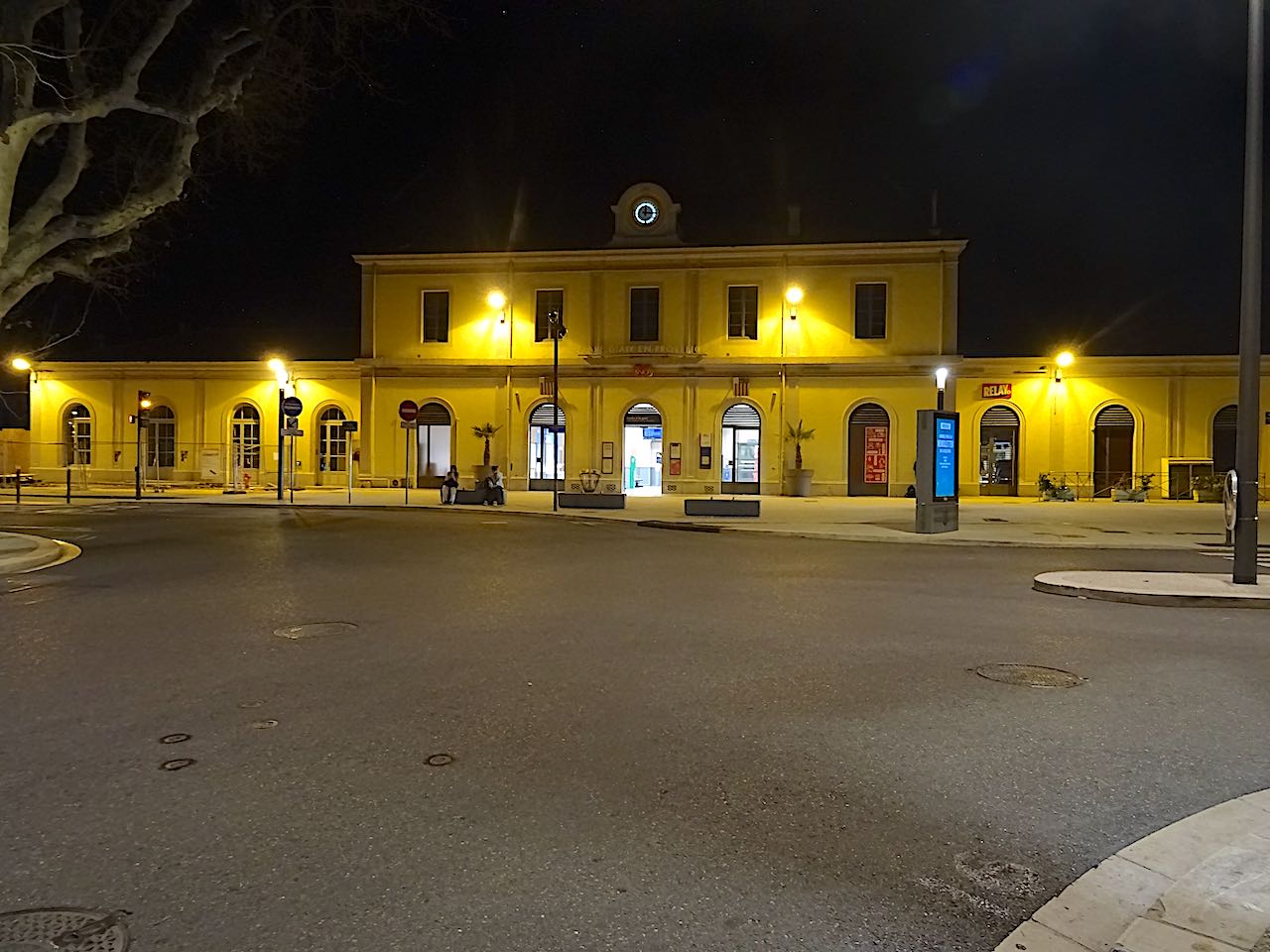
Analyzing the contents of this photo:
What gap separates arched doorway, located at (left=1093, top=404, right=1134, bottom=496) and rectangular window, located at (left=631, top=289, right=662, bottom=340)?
15932 millimetres

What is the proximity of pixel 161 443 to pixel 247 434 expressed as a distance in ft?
12.3

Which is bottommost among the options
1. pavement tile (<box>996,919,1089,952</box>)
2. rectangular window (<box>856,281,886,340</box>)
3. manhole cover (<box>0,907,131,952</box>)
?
manhole cover (<box>0,907,131,952</box>)

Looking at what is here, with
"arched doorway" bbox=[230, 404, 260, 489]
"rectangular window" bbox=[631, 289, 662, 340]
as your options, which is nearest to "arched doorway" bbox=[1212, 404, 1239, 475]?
"rectangular window" bbox=[631, 289, 662, 340]

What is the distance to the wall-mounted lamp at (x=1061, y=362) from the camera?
33062 millimetres

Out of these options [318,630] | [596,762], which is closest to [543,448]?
[318,630]

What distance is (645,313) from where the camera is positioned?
3572 cm

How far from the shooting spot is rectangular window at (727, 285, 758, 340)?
3509 centimetres

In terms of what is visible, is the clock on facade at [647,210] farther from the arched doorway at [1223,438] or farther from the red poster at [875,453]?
the arched doorway at [1223,438]

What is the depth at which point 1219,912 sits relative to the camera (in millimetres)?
3551

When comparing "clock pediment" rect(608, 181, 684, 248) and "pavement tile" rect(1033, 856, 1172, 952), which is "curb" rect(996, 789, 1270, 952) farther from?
"clock pediment" rect(608, 181, 684, 248)

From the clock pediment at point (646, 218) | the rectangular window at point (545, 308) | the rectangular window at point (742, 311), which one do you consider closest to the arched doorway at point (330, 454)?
the rectangular window at point (545, 308)

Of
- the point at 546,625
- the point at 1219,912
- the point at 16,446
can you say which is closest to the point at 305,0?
the point at 546,625

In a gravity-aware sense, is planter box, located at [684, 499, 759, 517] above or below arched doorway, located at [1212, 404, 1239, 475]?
below

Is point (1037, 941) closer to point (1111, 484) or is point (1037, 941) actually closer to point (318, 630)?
point (318, 630)
